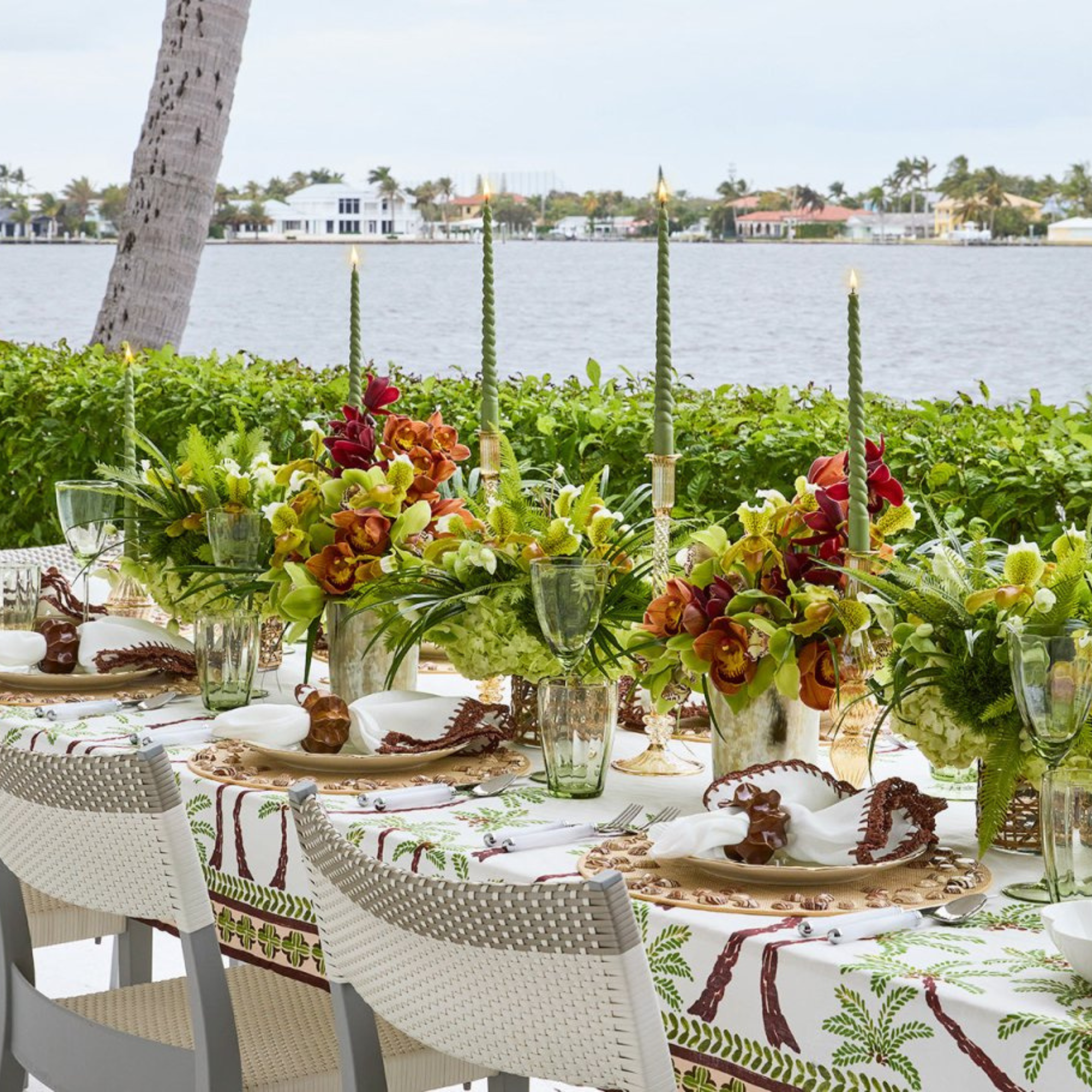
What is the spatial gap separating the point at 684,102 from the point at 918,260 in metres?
9.45

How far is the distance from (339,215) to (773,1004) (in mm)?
24662

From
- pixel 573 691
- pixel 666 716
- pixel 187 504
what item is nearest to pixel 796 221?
pixel 187 504

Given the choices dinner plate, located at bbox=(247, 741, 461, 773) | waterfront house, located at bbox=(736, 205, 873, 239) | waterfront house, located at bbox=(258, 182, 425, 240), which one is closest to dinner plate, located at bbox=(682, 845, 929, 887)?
dinner plate, located at bbox=(247, 741, 461, 773)

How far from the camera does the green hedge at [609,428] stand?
3.79 meters

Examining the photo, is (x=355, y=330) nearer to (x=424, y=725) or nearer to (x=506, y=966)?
(x=424, y=725)

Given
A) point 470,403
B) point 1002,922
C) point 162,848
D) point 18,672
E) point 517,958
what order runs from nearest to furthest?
point 517,958
point 1002,922
point 162,848
point 18,672
point 470,403

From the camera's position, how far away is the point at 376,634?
7.42 ft

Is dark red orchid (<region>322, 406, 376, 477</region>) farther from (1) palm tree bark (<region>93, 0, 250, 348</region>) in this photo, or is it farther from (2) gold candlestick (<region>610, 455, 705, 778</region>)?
(1) palm tree bark (<region>93, 0, 250, 348</region>)

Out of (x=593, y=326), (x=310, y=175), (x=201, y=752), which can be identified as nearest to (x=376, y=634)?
(x=201, y=752)

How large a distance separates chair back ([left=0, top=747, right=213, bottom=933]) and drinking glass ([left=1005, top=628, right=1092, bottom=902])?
0.85 meters

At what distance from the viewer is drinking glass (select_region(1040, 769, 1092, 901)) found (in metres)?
1.54

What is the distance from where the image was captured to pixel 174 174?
7.09 meters

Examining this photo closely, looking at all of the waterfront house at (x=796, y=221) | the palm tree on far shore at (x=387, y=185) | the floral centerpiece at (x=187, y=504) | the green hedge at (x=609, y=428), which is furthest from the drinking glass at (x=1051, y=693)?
the palm tree on far shore at (x=387, y=185)

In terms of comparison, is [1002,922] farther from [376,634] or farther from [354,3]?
[354,3]
